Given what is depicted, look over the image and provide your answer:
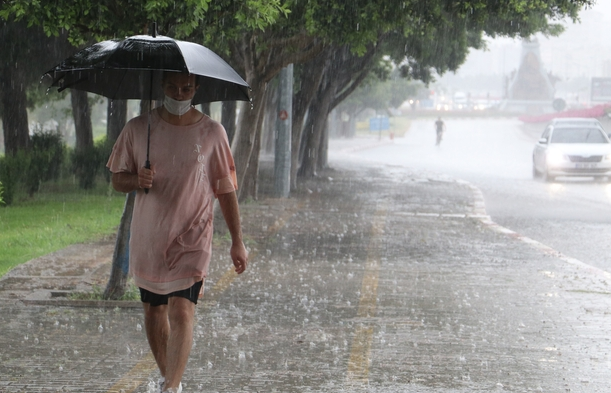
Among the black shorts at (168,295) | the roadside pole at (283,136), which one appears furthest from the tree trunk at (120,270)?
the roadside pole at (283,136)

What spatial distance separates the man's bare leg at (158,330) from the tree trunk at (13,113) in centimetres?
1845

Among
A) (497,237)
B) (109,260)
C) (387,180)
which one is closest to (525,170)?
(387,180)

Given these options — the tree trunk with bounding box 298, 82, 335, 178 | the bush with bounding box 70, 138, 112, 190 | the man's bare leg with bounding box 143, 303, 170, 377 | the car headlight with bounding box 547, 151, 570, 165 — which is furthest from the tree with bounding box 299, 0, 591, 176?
the man's bare leg with bounding box 143, 303, 170, 377

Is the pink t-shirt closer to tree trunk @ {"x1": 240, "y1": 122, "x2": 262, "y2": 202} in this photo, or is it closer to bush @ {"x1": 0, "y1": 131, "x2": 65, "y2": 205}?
bush @ {"x1": 0, "y1": 131, "x2": 65, "y2": 205}

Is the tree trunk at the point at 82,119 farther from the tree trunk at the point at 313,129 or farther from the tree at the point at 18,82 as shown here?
the tree trunk at the point at 313,129

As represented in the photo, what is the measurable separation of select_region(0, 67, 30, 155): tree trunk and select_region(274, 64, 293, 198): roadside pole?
5.91 metres

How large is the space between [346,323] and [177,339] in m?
3.03

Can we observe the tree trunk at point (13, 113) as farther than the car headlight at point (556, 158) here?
No

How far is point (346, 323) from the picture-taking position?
826 centimetres

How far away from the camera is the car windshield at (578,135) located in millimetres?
29031

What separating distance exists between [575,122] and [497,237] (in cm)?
1609

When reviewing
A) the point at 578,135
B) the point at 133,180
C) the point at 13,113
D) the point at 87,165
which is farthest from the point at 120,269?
the point at 578,135

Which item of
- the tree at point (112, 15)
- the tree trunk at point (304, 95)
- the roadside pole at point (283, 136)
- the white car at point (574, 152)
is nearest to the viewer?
the tree at point (112, 15)

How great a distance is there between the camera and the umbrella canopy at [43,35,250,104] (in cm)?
566
